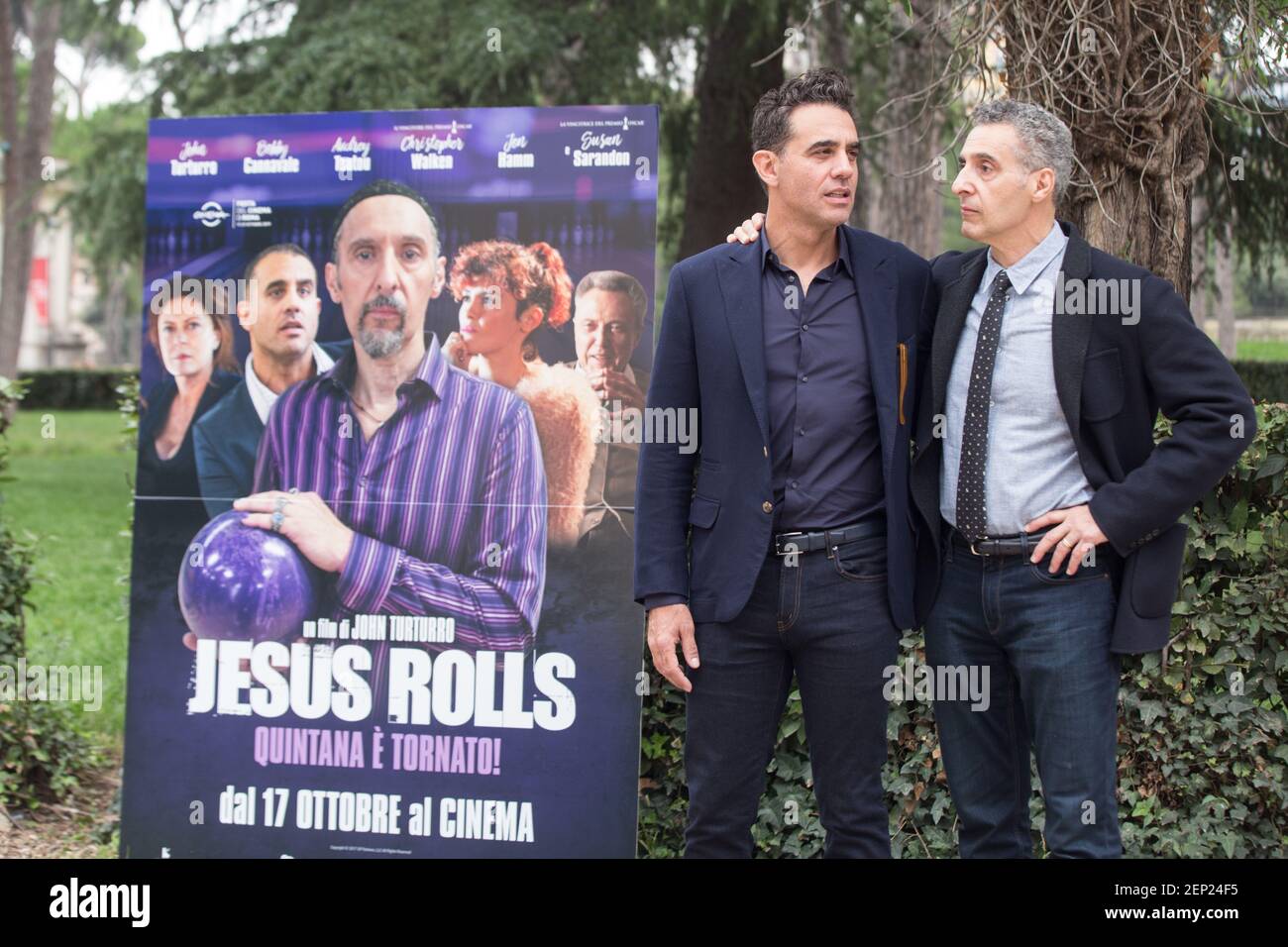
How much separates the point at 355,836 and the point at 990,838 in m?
2.08

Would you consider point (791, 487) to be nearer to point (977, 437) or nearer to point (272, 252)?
point (977, 437)

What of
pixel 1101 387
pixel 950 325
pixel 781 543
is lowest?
pixel 781 543

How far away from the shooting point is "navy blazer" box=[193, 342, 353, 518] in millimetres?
4629

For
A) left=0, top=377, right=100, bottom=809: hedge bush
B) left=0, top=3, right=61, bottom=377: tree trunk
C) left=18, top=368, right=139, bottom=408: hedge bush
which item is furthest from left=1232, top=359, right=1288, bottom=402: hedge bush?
left=18, top=368, right=139, bottom=408: hedge bush

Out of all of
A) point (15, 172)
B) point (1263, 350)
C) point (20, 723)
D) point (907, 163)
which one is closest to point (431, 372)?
point (20, 723)

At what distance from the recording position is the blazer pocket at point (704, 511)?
3316 mm

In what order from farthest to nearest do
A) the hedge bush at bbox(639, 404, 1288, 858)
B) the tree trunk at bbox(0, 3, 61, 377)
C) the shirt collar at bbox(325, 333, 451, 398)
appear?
the tree trunk at bbox(0, 3, 61, 377), the shirt collar at bbox(325, 333, 451, 398), the hedge bush at bbox(639, 404, 1288, 858)

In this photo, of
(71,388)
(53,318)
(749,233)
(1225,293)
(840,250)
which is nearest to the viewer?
(840,250)

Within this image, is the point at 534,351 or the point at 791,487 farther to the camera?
the point at 534,351

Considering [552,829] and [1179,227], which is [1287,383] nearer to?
[1179,227]

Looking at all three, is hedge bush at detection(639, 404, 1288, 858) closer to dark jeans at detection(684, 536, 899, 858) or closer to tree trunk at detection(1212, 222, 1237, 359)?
dark jeans at detection(684, 536, 899, 858)

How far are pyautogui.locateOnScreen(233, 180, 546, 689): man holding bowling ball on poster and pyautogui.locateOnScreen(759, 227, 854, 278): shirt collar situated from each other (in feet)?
4.06

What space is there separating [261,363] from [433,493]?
74 cm

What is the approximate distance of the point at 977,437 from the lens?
3.26 meters
